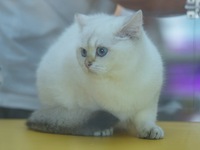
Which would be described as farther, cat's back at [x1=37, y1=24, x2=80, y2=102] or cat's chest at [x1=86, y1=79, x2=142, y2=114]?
cat's back at [x1=37, y1=24, x2=80, y2=102]

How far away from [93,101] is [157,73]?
0.65ft

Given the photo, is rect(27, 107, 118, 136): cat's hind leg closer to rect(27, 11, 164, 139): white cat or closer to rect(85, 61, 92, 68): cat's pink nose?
rect(27, 11, 164, 139): white cat

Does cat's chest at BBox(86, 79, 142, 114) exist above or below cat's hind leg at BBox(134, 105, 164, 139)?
above

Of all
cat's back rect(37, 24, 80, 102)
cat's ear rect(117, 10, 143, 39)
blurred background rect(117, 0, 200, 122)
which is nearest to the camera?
cat's ear rect(117, 10, 143, 39)

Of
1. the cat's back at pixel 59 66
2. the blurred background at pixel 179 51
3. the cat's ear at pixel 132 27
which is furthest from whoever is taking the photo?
the blurred background at pixel 179 51

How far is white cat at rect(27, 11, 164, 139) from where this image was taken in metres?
1.09

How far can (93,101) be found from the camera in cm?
117

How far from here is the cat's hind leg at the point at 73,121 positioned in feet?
3.68

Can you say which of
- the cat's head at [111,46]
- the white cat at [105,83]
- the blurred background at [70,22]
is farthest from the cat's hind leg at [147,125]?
the blurred background at [70,22]

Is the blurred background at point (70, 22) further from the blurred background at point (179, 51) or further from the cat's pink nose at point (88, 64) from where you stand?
the cat's pink nose at point (88, 64)

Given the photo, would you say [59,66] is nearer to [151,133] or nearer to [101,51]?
[101,51]

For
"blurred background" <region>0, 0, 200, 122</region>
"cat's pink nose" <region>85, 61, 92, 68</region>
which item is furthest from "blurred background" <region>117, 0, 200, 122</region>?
"cat's pink nose" <region>85, 61, 92, 68</region>

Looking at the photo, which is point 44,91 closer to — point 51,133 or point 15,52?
point 51,133

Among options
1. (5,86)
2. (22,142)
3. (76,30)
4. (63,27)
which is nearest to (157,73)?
(76,30)
